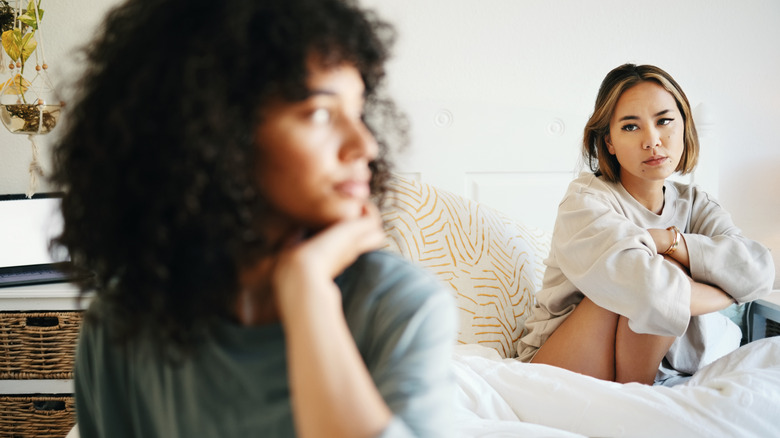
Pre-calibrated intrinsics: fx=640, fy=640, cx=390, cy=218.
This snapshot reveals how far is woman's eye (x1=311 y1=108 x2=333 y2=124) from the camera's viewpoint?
539 mm

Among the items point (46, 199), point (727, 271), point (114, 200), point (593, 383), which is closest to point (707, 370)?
point (727, 271)

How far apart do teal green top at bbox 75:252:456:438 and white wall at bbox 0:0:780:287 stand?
4.76 ft

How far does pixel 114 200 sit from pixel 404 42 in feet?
5.46

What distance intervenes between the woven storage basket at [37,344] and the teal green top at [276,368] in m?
1.21

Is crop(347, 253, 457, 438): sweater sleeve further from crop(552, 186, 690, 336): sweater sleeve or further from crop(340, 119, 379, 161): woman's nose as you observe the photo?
crop(552, 186, 690, 336): sweater sleeve

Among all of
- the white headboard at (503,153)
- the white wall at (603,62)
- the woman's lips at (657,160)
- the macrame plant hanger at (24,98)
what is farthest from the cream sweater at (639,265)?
the macrame plant hanger at (24,98)

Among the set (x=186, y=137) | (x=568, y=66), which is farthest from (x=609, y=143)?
(x=186, y=137)

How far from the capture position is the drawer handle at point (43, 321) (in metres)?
1.71

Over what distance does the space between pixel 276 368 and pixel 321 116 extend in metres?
0.23

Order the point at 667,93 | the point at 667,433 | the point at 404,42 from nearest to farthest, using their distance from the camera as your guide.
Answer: the point at 667,433 → the point at 667,93 → the point at 404,42

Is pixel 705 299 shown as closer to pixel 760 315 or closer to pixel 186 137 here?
pixel 760 315

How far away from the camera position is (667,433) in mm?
1036

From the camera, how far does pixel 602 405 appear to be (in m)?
1.10

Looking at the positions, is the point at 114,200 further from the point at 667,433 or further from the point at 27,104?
the point at 27,104
